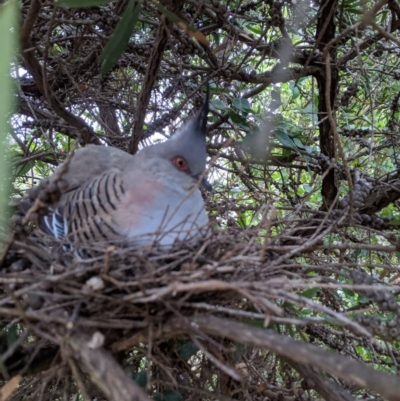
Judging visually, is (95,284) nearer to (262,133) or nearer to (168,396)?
(168,396)

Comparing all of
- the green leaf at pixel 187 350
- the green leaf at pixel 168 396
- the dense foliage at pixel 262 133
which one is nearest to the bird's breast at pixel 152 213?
the dense foliage at pixel 262 133

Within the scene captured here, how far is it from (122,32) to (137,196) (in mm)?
410

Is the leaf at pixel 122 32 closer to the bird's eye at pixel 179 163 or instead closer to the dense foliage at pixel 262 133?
the dense foliage at pixel 262 133

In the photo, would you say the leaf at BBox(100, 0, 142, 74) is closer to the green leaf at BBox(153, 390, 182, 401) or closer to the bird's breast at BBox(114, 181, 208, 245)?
the bird's breast at BBox(114, 181, 208, 245)

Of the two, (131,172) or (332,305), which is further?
(332,305)


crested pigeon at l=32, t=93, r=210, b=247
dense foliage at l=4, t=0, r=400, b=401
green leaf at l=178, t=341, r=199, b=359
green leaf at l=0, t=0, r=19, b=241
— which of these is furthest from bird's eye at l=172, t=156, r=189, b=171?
green leaf at l=0, t=0, r=19, b=241

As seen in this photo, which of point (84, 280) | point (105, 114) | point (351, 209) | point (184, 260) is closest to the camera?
point (84, 280)

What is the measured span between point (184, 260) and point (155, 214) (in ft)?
0.55

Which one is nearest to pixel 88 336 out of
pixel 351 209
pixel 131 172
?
pixel 131 172

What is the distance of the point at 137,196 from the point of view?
4.15 ft

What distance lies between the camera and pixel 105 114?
2623 millimetres

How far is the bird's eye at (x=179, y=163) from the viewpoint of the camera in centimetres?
140

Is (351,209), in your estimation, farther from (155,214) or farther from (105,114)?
(105,114)

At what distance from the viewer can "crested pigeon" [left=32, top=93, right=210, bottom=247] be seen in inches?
47.6
